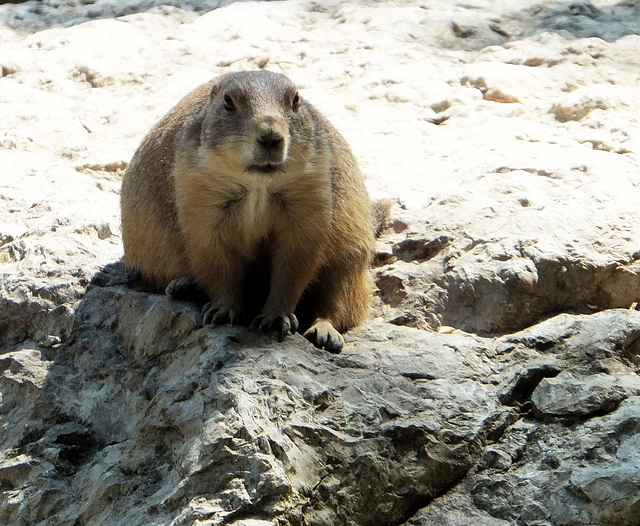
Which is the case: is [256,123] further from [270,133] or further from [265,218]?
[265,218]

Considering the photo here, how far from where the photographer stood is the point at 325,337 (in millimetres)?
4742

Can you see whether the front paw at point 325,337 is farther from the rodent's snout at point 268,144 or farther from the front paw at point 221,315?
the rodent's snout at point 268,144

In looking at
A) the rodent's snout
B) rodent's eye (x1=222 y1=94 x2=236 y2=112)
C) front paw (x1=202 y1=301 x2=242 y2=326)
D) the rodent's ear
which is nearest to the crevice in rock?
front paw (x1=202 y1=301 x2=242 y2=326)

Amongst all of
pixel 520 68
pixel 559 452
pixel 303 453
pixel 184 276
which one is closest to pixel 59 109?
pixel 184 276

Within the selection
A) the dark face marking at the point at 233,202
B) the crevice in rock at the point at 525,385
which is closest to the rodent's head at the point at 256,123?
the dark face marking at the point at 233,202

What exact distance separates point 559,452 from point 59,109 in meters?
5.54

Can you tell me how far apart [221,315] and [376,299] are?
4.61 ft

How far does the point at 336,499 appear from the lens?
3717mm

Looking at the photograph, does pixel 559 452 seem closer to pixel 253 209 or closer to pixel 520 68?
pixel 253 209

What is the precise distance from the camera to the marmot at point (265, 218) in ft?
15.6

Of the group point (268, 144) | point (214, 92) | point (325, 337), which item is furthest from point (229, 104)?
point (325, 337)

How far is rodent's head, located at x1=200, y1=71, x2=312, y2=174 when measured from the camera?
14.9 feet

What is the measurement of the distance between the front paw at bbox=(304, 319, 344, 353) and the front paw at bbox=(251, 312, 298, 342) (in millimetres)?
113

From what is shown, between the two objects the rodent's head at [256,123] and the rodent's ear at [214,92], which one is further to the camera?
the rodent's ear at [214,92]
